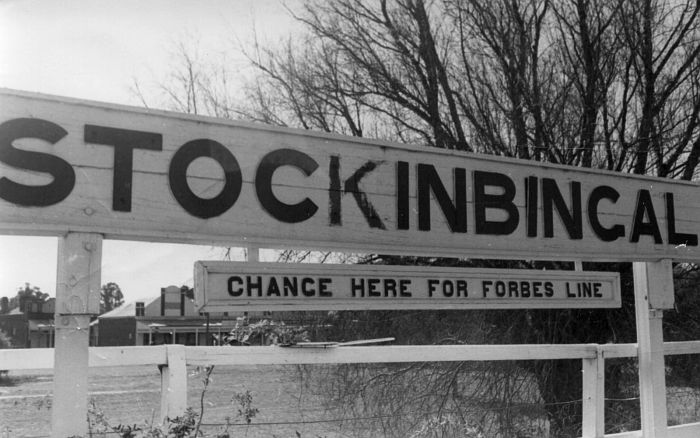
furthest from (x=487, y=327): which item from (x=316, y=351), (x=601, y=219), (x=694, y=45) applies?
(x=316, y=351)

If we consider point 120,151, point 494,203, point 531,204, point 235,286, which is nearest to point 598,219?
point 531,204

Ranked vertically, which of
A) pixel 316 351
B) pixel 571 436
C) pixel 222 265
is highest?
pixel 222 265

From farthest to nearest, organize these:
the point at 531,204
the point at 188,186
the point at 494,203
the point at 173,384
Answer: the point at 531,204, the point at 494,203, the point at 188,186, the point at 173,384

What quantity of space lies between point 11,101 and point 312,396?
19.3 feet

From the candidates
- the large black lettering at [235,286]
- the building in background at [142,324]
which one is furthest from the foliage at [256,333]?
the building in background at [142,324]

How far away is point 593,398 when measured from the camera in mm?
4105

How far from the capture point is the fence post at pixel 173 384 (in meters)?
2.84

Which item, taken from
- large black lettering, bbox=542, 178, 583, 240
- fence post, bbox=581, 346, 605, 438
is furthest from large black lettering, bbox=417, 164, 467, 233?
fence post, bbox=581, 346, 605, 438

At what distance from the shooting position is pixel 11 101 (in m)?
2.68

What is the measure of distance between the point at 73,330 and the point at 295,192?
116 centimetres

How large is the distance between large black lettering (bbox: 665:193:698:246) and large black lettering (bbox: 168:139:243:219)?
2.94 metres

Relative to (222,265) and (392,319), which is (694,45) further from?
(222,265)

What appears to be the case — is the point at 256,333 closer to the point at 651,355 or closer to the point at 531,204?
the point at 531,204

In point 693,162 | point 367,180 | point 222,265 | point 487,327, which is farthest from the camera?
point 693,162
